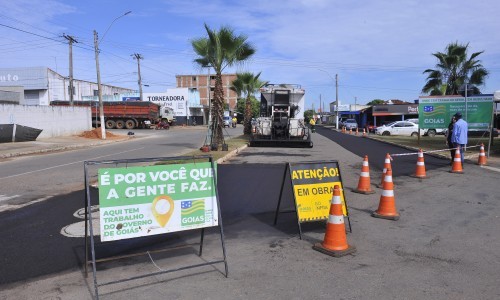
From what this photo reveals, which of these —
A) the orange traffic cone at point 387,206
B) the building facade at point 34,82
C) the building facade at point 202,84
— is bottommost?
the orange traffic cone at point 387,206

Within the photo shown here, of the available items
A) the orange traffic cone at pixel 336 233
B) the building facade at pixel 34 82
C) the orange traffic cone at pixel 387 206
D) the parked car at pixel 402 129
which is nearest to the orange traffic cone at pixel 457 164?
the orange traffic cone at pixel 387 206

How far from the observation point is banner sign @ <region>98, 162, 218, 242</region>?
4062 mm

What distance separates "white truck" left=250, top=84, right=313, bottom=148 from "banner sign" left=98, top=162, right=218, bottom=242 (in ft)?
52.8

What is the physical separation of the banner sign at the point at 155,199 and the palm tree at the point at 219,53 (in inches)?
516

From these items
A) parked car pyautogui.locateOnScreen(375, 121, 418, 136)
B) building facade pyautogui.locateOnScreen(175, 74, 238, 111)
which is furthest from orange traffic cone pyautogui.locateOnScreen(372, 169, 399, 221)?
building facade pyautogui.locateOnScreen(175, 74, 238, 111)

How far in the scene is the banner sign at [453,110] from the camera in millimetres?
18016

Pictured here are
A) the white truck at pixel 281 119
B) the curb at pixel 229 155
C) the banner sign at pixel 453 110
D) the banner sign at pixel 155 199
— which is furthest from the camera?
the white truck at pixel 281 119

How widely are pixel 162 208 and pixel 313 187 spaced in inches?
95.4

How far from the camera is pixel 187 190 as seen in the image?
4449 mm

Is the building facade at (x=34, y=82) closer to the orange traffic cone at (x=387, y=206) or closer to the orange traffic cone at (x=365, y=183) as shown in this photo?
the orange traffic cone at (x=365, y=183)

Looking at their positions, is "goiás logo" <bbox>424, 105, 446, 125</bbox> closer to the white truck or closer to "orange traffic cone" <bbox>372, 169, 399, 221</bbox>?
the white truck

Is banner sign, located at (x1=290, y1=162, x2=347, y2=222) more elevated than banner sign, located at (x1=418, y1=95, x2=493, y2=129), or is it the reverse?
banner sign, located at (x1=418, y1=95, x2=493, y2=129)

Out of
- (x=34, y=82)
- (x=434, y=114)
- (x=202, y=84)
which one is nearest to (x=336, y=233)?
(x=434, y=114)

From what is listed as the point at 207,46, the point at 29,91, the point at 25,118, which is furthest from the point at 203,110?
the point at 207,46
